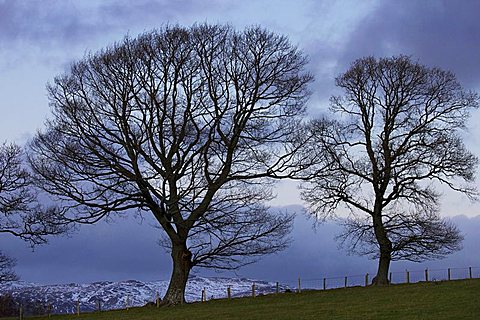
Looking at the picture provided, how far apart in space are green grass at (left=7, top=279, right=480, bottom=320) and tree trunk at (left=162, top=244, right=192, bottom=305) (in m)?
1.08

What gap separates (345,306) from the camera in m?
36.7

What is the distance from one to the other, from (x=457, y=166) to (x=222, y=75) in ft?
58.7

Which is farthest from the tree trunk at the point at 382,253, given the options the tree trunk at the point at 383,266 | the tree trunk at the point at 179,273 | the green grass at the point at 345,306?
the tree trunk at the point at 179,273

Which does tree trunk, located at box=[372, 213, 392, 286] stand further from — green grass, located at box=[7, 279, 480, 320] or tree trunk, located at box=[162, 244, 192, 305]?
tree trunk, located at box=[162, 244, 192, 305]

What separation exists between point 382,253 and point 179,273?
15112 mm

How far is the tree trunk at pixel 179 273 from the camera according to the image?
144ft

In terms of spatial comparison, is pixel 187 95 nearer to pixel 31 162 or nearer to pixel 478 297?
pixel 31 162

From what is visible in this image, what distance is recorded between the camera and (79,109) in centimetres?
4206

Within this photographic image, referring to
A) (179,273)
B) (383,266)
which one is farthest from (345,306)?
(383,266)

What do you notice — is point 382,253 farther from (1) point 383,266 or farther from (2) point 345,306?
(2) point 345,306

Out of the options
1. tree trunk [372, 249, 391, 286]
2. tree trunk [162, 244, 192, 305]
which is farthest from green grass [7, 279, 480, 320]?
tree trunk [372, 249, 391, 286]

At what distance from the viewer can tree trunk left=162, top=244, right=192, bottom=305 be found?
44.0m

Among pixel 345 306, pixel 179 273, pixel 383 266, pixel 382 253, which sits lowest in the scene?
pixel 345 306

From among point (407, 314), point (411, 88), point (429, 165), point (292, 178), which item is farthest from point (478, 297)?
point (411, 88)
